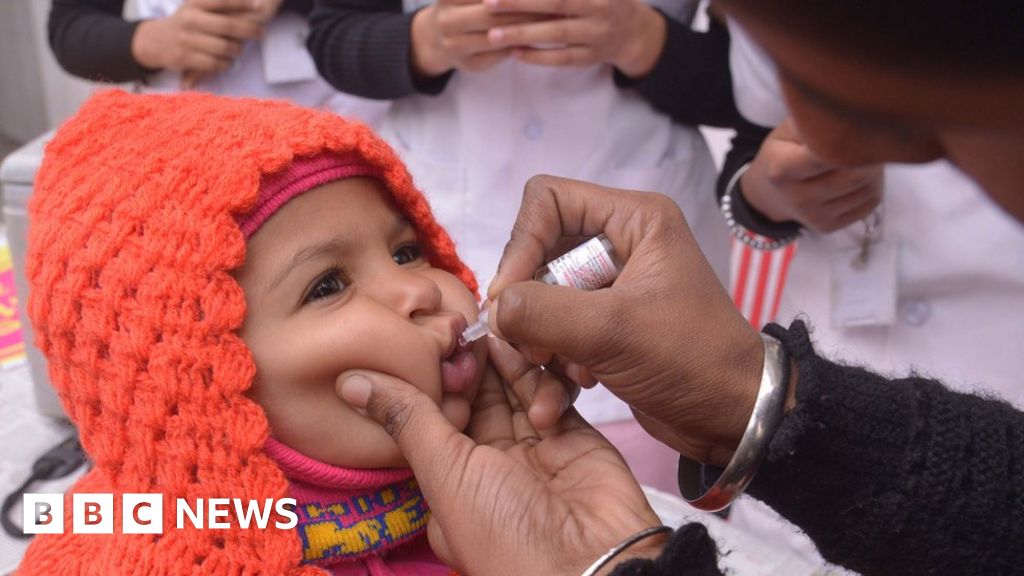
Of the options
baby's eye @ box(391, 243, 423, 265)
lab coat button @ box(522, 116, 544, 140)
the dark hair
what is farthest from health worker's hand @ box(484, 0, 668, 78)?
the dark hair

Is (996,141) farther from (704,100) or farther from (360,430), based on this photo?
(704,100)

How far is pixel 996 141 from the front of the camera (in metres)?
0.43

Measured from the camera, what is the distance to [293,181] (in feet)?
3.15

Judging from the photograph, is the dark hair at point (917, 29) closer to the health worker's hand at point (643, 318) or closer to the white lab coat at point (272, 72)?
the health worker's hand at point (643, 318)

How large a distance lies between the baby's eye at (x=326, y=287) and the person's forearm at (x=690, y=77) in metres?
0.70

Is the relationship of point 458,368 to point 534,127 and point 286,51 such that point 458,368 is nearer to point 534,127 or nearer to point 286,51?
point 534,127

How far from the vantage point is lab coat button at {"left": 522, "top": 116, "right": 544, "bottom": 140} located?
148 cm

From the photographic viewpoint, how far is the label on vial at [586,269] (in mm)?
929

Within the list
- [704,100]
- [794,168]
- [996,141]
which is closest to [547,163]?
[704,100]

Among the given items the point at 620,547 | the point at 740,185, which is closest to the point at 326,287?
the point at 620,547

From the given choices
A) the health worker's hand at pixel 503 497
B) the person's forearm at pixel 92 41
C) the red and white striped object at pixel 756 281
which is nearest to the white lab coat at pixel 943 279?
the health worker's hand at pixel 503 497

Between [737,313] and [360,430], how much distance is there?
422 millimetres

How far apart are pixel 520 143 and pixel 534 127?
4 cm

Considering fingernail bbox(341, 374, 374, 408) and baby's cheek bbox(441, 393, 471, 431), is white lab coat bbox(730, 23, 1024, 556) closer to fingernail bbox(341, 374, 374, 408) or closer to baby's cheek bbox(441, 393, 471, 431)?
baby's cheek bbox(441, 393, 471, 431)
